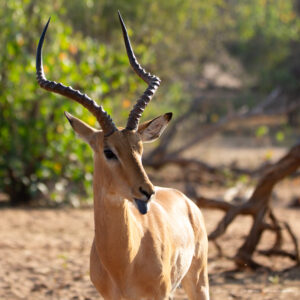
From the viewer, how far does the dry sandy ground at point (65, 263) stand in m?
5.54

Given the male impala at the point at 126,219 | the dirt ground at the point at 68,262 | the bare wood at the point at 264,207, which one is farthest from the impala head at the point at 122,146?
the bare wood at the point at 264,207

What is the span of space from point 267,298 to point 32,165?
5.92 meters

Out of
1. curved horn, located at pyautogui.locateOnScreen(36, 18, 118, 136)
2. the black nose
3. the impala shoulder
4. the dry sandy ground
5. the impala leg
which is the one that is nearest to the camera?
the black nose

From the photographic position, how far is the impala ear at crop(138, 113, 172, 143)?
378cm

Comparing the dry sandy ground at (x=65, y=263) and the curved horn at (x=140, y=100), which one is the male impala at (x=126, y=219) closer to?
the curved horn at (x=140, y=100)

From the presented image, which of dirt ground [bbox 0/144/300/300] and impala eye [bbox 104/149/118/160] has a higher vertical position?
impala eye [bbox 104/149/118/160]

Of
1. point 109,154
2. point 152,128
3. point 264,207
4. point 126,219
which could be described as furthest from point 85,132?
point 264,207

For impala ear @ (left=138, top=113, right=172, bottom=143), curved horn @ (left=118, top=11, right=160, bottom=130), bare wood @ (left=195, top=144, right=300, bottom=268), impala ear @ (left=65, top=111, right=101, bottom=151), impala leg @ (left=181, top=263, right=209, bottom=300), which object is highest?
curved horn @ (left=118, top=11, right=160, bottom=130)

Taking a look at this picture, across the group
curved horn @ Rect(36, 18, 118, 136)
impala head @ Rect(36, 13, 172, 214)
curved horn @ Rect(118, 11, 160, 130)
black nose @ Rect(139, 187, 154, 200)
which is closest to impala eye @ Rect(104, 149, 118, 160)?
impala head @ Rect(36, 13, 172, 214)

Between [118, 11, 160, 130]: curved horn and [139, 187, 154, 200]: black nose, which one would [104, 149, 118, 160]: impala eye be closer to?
[118, 11, 160, 130]: curved horn

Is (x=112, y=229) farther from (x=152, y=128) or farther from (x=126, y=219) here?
(x=152, y=128)

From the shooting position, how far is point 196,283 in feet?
14.2

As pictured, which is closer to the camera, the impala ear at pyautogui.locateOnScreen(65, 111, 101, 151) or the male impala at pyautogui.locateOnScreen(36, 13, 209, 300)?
the male impala at pyautogui.locateOnScreen(36, 13, 209, 300)

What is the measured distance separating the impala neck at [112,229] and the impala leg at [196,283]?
909 millimetres
